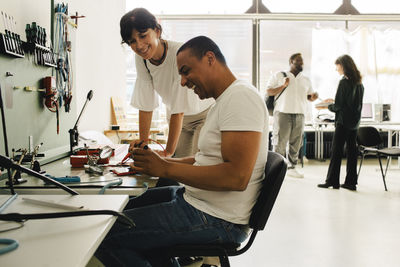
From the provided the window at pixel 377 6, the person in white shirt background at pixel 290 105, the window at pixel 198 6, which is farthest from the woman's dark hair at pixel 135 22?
the window at pixel 377 6

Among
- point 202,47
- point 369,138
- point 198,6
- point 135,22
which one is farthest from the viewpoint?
point 198,6

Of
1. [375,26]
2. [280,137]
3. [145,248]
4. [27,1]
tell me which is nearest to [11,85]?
[27,1]

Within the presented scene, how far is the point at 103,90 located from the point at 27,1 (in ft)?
7.76

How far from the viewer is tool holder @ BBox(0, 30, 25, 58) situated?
1494 millimetres

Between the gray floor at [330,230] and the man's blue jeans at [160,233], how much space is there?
1064 mm

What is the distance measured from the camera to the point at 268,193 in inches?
44.1

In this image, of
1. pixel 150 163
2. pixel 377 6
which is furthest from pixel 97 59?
pixel 377 6

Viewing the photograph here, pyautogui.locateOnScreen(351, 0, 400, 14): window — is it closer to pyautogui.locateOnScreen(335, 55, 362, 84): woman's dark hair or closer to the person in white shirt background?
the person in white shirt background

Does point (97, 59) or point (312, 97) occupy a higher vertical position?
point (97, 59)

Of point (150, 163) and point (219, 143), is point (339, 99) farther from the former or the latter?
point (150, 163)

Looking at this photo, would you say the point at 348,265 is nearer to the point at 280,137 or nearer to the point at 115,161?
the point at 115,161

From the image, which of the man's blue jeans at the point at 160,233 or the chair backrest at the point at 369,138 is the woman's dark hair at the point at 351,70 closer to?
the chair backrest at the point at 369,138

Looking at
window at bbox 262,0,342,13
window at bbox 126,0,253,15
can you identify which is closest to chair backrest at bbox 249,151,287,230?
window at bbox 126,0,253,15

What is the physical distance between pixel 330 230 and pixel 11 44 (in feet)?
7.83
